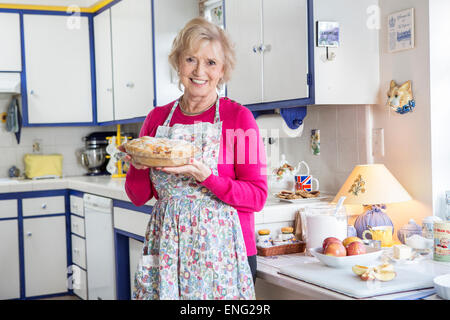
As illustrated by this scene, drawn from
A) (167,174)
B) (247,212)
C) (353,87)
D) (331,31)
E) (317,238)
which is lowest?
(317,238)

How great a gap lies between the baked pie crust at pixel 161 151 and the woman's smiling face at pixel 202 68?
20 centimetres

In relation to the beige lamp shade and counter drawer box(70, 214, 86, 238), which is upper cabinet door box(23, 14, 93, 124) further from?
the beige lamp shade

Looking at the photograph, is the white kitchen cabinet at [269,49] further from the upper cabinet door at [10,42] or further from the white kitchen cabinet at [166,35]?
the upper cabinet door at [10,42]

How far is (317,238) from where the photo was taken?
189 cm

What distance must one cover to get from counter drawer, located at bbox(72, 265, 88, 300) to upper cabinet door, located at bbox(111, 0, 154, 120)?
3.68 ft

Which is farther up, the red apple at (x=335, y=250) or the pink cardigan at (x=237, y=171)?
the pink cardigan at (x=237, y=171)

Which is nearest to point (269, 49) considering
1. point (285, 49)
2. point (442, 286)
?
point (285, 49)

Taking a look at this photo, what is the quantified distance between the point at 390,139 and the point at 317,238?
615 millimetres

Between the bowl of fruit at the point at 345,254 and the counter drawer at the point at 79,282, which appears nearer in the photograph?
the bowl of fruit at the point at 345,254

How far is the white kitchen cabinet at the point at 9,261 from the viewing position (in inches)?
145

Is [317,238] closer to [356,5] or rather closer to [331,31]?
[331,31]

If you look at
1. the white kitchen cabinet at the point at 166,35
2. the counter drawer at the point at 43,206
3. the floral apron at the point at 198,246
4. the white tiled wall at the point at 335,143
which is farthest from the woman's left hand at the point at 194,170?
the counter drawer at the point at 43,206

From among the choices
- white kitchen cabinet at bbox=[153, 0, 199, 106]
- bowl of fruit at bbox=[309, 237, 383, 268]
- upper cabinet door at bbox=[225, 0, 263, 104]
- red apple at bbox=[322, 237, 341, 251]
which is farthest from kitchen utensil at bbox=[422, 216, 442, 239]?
white kitchen cabinet at bbox=[153, 0, 199, 106]

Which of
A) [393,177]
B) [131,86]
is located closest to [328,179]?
[393,177]
